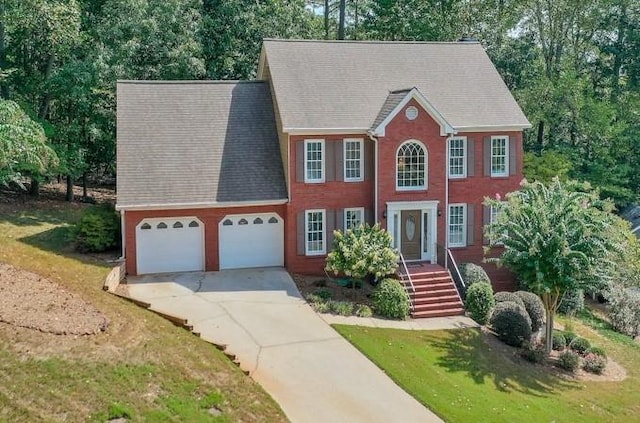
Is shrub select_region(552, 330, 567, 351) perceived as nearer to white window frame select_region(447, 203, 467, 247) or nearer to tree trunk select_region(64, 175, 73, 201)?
white window frame select_region(447, 203, 467, 247)

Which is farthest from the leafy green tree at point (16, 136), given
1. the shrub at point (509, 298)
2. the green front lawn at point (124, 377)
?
the shrub at point (509, 298)

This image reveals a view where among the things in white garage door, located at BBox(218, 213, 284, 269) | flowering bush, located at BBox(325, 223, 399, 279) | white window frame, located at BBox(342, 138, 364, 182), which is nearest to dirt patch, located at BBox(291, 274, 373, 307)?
flowering bush, located at BBox(325, 223, 399, 279)

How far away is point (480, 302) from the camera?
20.2m

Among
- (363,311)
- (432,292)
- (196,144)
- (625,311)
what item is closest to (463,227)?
(432,292)

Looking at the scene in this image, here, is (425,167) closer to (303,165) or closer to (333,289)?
(303,165)

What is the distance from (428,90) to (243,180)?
336 inches

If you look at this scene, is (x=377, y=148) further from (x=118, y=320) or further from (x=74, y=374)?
(x=74, y=374)

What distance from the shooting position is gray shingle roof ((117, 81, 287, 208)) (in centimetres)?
2198

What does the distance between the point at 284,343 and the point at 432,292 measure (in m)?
6.83

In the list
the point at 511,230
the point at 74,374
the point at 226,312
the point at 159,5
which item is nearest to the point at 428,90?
the point at 511,230

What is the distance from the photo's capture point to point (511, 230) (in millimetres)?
18875

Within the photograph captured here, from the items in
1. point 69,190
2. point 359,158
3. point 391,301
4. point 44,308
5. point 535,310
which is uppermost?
point 359,158

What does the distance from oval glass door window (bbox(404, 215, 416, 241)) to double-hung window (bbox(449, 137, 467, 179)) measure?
241 cm

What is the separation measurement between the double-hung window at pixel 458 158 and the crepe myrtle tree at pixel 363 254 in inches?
181
